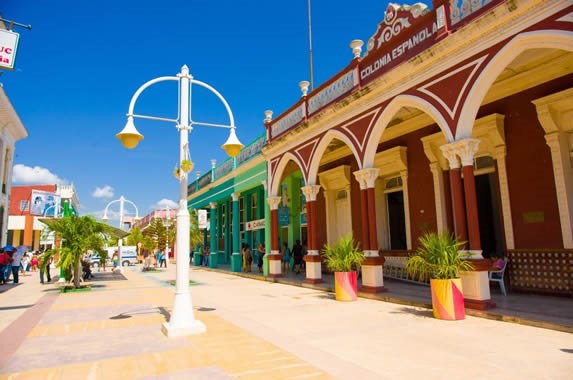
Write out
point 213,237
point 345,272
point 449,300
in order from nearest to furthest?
1. point 449,300
2. point 345,272
3. point 213,237

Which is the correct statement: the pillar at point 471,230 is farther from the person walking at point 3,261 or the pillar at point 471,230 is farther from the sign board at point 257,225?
the person walking at point 3,261

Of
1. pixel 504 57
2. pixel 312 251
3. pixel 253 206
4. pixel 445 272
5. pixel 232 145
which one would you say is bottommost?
pixel 445 272

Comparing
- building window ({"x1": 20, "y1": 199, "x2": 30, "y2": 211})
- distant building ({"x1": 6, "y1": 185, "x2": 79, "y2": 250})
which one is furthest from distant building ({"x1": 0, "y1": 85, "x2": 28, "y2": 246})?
building window ({"x1": 20, "y1": 199, "x2": 30, "y2": 211})

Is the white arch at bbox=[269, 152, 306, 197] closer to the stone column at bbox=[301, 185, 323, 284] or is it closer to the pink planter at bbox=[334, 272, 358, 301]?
the stone column at bbox=[301, 185, 323, 284]

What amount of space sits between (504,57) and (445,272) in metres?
3.91

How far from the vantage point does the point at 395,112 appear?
939cm

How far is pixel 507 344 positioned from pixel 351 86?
7538 millimetres

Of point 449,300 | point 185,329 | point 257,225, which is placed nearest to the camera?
point 185,329

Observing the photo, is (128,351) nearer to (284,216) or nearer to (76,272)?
(76,272)

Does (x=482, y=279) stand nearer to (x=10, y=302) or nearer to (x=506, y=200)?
(x=506, y=200)

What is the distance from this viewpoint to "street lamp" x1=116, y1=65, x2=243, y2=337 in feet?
19.3

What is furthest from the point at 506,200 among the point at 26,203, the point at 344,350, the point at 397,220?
the point at 26,203

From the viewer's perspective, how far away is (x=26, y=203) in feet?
153

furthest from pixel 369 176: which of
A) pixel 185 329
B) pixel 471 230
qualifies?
pixel 185 329
